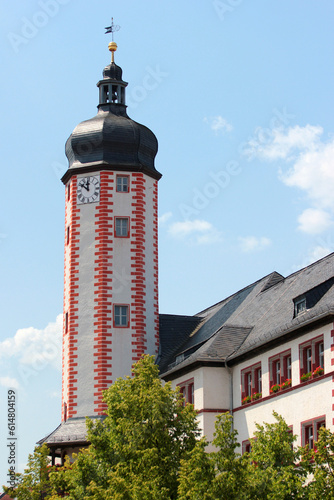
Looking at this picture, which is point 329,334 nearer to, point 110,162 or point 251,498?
point 251,498

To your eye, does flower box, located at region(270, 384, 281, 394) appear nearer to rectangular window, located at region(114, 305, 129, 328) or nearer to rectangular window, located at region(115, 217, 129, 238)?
rectangular window, located at region(114, 305, 129, 328)

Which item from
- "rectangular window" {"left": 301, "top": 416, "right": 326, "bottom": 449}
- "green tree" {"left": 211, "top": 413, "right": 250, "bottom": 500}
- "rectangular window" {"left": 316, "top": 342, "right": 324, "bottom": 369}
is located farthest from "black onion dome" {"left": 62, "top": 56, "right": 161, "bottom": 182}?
"green tree" {"left": 211, "top": 413, "right": 250, "bottom": 500}

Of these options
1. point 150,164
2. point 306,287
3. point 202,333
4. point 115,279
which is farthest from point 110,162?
point 306,287

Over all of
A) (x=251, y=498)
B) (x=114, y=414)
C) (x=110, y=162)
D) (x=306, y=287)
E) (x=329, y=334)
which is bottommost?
(x=251, y=498)

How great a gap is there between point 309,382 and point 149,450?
23.0 feet

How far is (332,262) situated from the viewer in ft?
151

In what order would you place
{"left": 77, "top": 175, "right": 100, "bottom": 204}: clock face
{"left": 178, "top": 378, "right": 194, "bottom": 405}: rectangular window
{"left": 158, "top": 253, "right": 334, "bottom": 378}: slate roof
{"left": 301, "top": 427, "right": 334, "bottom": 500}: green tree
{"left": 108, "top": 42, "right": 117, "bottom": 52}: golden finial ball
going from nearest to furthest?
{"left": 301, "top": 427, "right": 334, "bottom": 500}: green tree → {"left": 158, "top": 253, "right": 334, "bottom": 378}: slate roof → {"left": 178, "top": 378, "right": 194, "bottom": 405}: rectangular window → {"left": 77, "top": 175, "right": 100, "bottom": 204}: clock face → {"left": 108, "top": 42, "right": 117, "bottom": 52}: golden finial ball

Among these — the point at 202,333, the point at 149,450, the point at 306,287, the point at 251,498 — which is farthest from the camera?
the point at 202,333

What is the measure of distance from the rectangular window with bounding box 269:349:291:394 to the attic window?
1744 millimetres

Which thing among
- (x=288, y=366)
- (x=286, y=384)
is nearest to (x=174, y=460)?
(x=286, y=384)

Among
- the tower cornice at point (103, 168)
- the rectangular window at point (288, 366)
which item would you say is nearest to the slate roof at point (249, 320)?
the rectangular window at point (288, 366)

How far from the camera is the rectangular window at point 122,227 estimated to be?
5669 cm

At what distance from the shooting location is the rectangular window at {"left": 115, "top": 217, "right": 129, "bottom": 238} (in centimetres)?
5669

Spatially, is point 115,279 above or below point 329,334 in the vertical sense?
above
